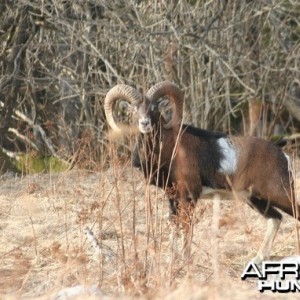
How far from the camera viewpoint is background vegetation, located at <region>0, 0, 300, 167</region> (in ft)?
52.6

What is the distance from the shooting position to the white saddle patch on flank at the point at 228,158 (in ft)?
35.8

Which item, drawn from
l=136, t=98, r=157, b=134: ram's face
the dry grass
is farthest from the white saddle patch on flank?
l=136, t=98, r=157, b=134: ram's face

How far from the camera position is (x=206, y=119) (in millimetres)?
17188

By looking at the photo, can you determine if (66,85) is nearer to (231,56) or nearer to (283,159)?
(231,56)

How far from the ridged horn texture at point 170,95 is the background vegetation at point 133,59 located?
3.59m

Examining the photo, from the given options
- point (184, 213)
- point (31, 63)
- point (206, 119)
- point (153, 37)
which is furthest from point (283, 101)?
point (184, 213)

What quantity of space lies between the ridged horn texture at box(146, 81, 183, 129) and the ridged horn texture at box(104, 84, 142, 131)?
0.48ft

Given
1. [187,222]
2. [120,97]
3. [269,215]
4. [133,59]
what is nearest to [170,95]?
[120,97]

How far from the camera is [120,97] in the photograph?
38.4 feet

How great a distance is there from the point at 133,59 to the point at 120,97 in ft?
16.3

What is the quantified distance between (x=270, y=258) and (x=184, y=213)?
1.94 m

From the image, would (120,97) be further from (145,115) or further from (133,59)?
(133,59)

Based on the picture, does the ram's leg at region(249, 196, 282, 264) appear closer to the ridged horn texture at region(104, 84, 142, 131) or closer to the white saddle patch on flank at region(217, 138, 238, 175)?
the white saddle patch on flank at region(217, 138, 238, 175)

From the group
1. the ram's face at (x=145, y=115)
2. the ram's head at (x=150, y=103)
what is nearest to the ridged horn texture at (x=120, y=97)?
the ram's head at (x=150, y=103)
